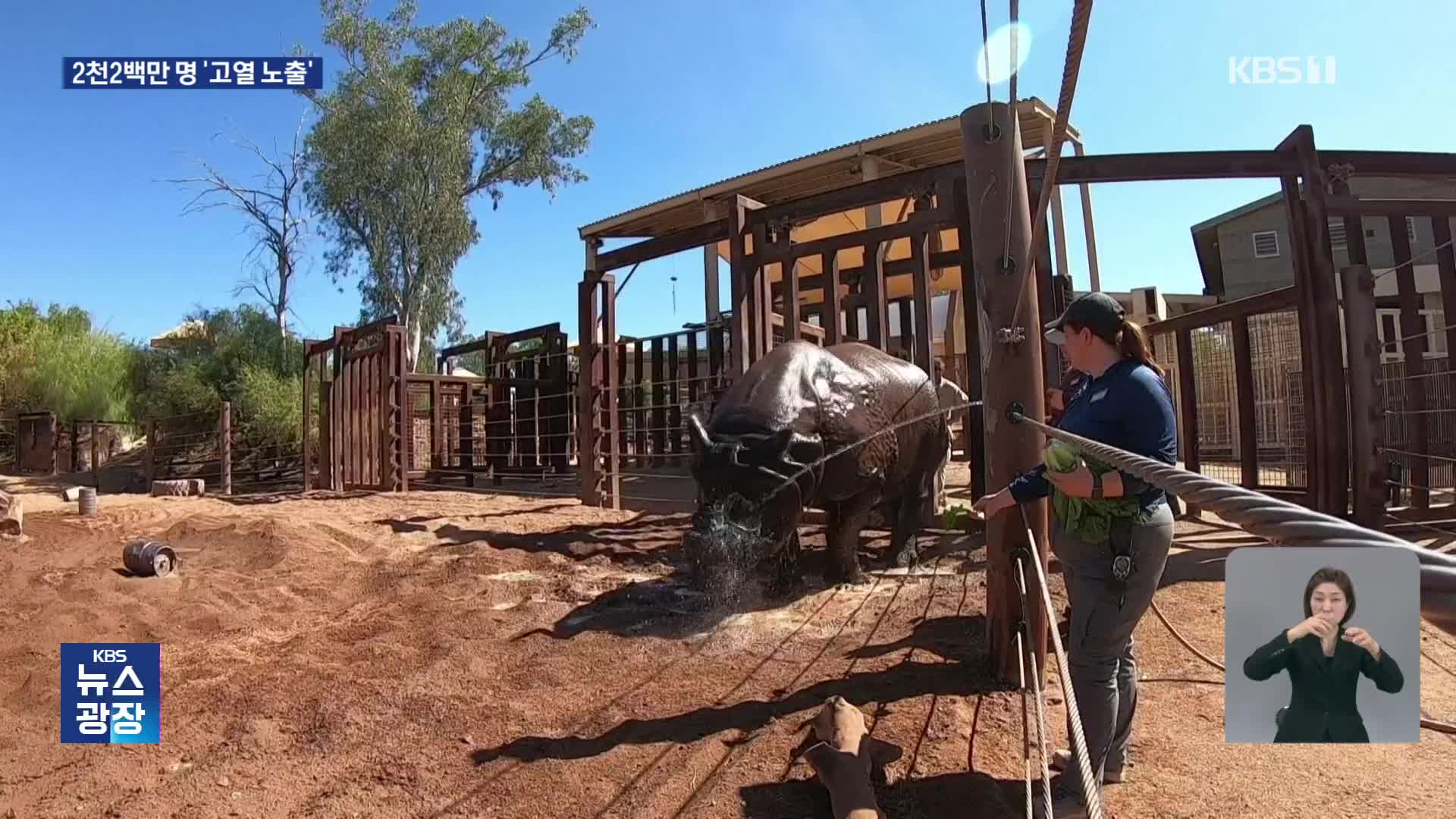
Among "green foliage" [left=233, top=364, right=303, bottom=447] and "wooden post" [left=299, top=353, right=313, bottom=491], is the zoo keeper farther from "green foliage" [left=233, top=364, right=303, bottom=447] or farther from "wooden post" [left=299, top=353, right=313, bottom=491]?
"green foliage" [left=233, top=364, right=303, bottom=447]

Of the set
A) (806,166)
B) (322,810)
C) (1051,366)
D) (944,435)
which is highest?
(806,166)

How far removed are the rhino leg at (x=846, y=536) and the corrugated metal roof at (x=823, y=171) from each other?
7601 mm

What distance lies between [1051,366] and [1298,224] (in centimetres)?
213

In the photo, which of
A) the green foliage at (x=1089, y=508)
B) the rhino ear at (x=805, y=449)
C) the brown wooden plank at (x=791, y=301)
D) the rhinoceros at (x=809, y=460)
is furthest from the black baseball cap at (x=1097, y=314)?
the brown wooden plank at (x=791, y=301)

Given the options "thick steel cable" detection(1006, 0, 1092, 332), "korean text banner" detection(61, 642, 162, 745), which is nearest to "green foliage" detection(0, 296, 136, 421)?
"korean text banner" detection(61, 642, 162, 745)

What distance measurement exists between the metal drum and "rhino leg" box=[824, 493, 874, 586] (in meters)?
4.86

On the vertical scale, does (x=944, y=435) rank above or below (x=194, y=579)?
above

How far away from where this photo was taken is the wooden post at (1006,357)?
3.44 meters

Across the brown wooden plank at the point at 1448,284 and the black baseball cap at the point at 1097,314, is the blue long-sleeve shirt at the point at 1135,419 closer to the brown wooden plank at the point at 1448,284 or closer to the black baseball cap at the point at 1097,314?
the black baseball cap at the point at 1097,314

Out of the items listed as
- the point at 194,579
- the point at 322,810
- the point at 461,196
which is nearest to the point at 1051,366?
the point at 322,810

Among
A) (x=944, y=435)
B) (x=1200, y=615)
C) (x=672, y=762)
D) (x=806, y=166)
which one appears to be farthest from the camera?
(x=806, y=166)

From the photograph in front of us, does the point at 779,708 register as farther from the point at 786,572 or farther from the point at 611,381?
the point at 611,381

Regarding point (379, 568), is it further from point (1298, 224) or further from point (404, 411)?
point (1298, 224)

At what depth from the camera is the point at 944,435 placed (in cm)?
675
